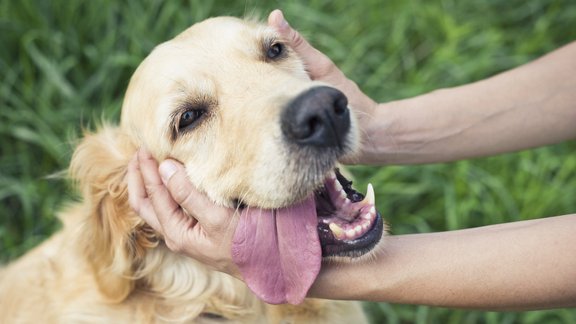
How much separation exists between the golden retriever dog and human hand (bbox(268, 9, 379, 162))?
60mm

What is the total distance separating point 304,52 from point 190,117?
0.65 m

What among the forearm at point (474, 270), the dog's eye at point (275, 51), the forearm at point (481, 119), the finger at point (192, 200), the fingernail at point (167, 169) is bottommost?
the forearm at point (481, 119)

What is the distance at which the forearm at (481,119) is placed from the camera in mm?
2945

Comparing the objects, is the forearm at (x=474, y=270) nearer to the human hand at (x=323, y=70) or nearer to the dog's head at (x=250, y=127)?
the dog's head at (x=250, y=127)

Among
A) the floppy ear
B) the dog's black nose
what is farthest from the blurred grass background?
the dog's black nose

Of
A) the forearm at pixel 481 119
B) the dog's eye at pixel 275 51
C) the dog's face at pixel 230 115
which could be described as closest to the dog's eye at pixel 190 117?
the dog's face at pixel 230 115

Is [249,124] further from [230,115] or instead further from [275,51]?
[275,51]

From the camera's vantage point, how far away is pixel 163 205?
245cm

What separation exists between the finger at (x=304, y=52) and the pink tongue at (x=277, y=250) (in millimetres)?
734

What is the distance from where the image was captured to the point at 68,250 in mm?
2826

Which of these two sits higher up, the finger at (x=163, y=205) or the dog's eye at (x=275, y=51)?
the dog's eye at (x=275, y=51)

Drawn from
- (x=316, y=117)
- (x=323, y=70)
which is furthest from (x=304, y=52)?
(x=316, y=117)

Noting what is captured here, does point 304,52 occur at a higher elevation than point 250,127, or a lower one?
lower

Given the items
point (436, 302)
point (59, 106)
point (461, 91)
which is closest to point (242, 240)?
point (436, 302)
